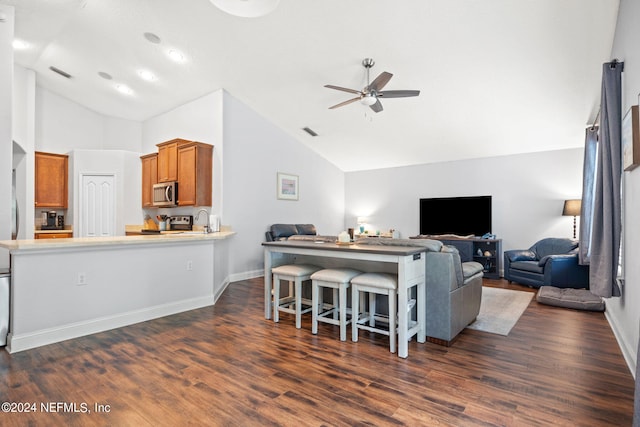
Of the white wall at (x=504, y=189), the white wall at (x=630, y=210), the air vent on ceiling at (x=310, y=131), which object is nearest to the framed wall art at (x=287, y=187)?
the air vent on ceiling at (x=310, y=131)

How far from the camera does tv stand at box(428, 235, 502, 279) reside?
6.19 m

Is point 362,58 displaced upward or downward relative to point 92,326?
upward

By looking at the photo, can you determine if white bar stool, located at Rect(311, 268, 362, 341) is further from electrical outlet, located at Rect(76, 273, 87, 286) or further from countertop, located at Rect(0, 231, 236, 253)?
electrical outlet, located at Rect(76, 273, 87, 286)

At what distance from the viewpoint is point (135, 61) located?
512 centimetres

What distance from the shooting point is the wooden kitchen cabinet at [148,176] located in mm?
6438

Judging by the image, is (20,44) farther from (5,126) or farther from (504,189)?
(504,189)

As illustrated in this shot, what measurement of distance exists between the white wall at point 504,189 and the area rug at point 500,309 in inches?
71.2

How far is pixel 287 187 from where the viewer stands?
286 inches

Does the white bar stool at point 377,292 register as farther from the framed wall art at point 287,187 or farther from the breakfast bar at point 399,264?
the framed wall art at point 287,187

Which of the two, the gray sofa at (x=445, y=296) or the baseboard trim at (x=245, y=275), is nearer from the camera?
the gray sofa at (x=445, y=296)

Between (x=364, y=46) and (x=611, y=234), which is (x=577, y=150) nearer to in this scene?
(x=611, y=234)

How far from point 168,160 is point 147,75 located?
55.6 inches

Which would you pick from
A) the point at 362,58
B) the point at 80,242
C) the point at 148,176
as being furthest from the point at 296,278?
the point at 148,176

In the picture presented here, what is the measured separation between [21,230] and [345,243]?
568 cm
